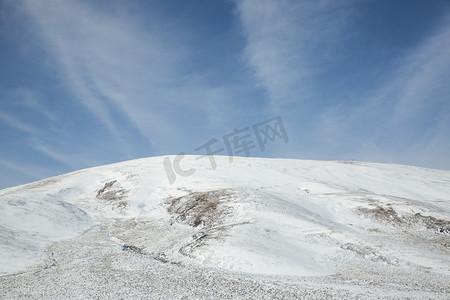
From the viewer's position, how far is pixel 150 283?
1445cm

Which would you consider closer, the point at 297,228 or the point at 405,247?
the point at 405,247

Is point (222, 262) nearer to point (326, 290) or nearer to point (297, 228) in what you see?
point (326, 290)

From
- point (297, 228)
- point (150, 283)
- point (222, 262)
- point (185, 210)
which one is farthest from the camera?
point (185, 210)

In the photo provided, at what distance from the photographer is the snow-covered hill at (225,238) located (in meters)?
14.9

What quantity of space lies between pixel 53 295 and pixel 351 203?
32.7m

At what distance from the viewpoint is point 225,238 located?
68.0ft

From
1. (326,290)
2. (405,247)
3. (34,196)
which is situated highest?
(34,196)

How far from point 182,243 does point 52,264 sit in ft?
29.7

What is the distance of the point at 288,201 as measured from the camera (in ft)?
111

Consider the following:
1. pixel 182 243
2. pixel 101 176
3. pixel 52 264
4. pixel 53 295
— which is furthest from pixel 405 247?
pixel 101 176

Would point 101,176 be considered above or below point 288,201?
above

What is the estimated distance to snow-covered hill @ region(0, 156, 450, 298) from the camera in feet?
48.8

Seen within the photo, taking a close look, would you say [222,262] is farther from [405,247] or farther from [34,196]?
[34,196]

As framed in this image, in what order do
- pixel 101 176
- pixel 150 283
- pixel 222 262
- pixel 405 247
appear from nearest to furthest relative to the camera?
1. pixel 150 283
2. pixel 222 262
3. pixel 405 247
4. pixel 101 176
